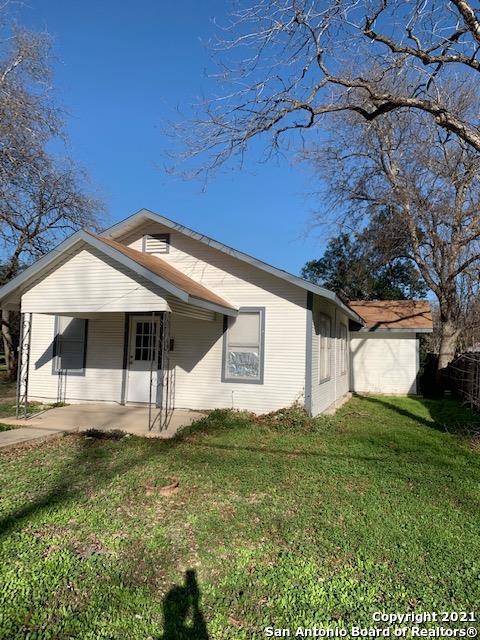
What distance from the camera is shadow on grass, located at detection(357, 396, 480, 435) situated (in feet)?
30.8

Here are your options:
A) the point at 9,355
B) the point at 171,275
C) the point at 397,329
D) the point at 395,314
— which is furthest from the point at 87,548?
the point at 9,355

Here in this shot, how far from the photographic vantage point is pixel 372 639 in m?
2.69

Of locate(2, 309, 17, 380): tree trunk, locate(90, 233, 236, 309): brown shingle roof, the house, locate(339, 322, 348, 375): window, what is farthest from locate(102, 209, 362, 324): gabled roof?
locate(2, 309, 17, 380): tree trunk

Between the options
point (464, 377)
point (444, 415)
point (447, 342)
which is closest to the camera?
point (444, 415)

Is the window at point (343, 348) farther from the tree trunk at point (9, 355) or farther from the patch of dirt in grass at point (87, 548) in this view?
the tree trunk at point (9, 355)

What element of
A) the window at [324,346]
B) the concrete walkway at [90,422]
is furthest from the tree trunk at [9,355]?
the window at [324,346]

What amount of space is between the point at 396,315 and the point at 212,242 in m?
10.2

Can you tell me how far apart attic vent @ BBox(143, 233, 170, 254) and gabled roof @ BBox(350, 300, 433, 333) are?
8950mm

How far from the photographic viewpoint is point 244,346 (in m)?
9.95

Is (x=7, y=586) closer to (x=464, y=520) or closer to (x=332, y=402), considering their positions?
(x=464, y=520)

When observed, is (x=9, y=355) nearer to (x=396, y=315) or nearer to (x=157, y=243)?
(x=157, y=243)

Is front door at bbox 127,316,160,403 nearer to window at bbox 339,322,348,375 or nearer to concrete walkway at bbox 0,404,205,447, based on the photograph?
concrete walkway at bbox 0,404,205,447

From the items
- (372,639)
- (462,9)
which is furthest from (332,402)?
(372,639)

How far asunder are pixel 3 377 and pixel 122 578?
18197mm
